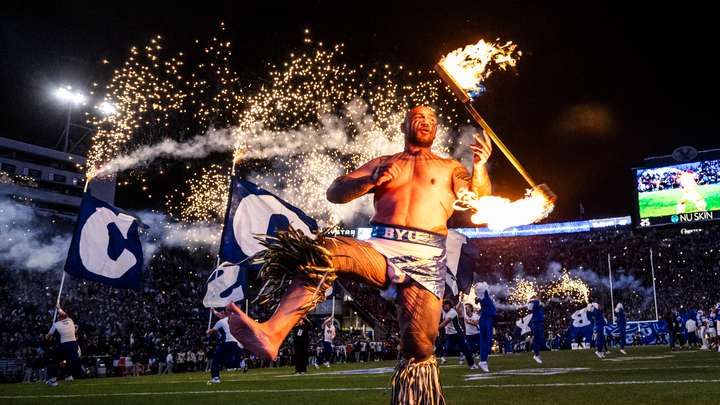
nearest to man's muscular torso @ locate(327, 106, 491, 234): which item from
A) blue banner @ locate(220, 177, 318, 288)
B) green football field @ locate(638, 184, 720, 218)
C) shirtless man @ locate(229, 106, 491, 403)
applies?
shirtless man @ locate(229, 106, 491, 403)

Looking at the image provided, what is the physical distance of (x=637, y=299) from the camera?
55.1m

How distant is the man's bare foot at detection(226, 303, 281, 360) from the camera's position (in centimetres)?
345

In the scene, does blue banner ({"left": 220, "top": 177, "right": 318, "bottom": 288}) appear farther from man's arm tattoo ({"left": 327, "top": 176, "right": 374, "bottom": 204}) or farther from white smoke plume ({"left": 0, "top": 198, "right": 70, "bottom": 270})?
white smoke plume ({"left": 0, "top": 198, "right": 70, "bottom": 270})

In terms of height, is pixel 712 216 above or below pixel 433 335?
above

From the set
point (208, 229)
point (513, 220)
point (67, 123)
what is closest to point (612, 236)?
point (208, 229)

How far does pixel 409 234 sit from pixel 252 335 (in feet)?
4.75

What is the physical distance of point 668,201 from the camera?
36.7 metres

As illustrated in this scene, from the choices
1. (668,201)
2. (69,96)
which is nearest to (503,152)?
(668,201)

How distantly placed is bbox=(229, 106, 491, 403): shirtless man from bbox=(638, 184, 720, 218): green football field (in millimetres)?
36262

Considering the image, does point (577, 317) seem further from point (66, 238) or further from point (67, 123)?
point (67, 123)

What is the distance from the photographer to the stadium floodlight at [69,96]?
53750mm

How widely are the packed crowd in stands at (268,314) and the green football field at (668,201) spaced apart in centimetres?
147

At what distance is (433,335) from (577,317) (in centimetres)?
2979

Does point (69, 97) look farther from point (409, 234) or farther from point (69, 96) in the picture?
point (409, 234)
